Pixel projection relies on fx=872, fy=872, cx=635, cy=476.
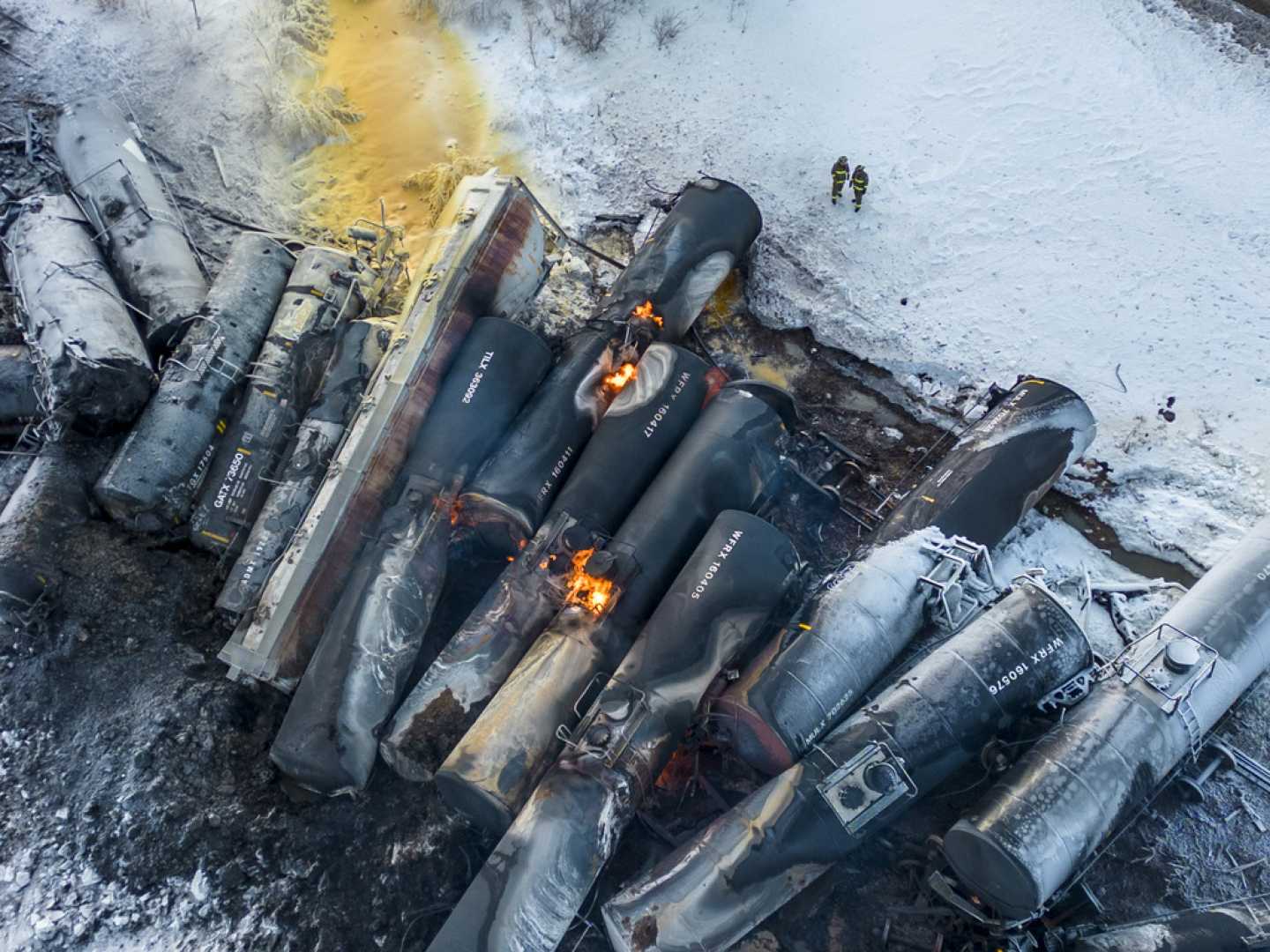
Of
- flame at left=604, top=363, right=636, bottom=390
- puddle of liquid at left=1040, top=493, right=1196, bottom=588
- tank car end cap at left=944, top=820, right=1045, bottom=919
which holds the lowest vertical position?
tank car end cap at left=944, top=820, right=1045, bottom=919

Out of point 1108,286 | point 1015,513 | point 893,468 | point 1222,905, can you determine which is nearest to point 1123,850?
point 1222,905

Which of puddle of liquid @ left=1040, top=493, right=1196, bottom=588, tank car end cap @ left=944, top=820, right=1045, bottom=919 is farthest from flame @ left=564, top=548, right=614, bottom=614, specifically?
puddle of liquid @ left=1040, top=493, right=1196, bottom=588

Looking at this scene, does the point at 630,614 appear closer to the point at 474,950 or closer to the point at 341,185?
the point at 474,950

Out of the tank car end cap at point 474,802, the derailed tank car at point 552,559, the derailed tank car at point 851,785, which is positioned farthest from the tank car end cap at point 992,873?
the derailed tank car at point 552,559

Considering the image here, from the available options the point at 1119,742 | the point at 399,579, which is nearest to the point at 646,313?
the point at 399,579

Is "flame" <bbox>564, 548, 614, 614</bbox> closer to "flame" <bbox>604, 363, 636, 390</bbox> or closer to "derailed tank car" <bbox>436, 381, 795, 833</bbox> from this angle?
"derailed tank car" <bbox>436, 381, 795, 833</bbox>

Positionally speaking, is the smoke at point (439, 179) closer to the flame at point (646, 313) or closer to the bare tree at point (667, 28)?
the bare tree at point (667, 28)

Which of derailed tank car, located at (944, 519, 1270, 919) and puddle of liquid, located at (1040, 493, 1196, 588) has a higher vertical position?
puddle of liquid, located at (1040, 493, 1196, 588)
